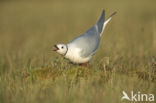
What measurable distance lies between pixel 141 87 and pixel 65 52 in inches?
45.0

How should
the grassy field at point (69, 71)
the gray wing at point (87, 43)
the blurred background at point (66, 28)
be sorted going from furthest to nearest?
the blurred background at point (66, 28) → the gray wing at point (87, 43) → the grassy field at point (69, 71)

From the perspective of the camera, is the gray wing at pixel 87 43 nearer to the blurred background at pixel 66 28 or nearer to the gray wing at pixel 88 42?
the gray wing at pixel 88 42

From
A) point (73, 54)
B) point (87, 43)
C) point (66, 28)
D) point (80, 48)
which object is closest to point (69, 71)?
point (73, 54)

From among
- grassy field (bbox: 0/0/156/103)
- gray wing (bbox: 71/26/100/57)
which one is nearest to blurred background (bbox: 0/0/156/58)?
grassy field (bbox: 0/0/156/103)

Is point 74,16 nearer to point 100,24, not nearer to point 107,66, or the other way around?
point 100,24

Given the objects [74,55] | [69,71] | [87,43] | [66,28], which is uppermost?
[66,28]

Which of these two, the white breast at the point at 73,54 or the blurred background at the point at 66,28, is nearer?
the white breast at the point at 73,54

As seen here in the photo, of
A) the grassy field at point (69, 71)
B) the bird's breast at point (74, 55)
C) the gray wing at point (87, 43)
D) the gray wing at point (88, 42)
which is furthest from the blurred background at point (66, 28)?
the bird's breast at point (74, 55)

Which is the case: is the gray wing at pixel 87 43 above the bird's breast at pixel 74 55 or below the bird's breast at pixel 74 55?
above

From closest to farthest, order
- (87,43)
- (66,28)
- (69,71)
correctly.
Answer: (69,71) < (87,43) < (66,28)

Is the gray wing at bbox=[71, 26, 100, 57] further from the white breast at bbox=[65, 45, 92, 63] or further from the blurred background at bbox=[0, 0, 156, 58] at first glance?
the blurred background at bbox=[0, 0, 156, 58]

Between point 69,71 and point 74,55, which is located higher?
point 74,55

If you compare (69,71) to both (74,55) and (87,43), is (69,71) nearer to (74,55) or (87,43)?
(74,55)

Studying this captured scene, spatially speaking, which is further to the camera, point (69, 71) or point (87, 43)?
point (87, 43)
